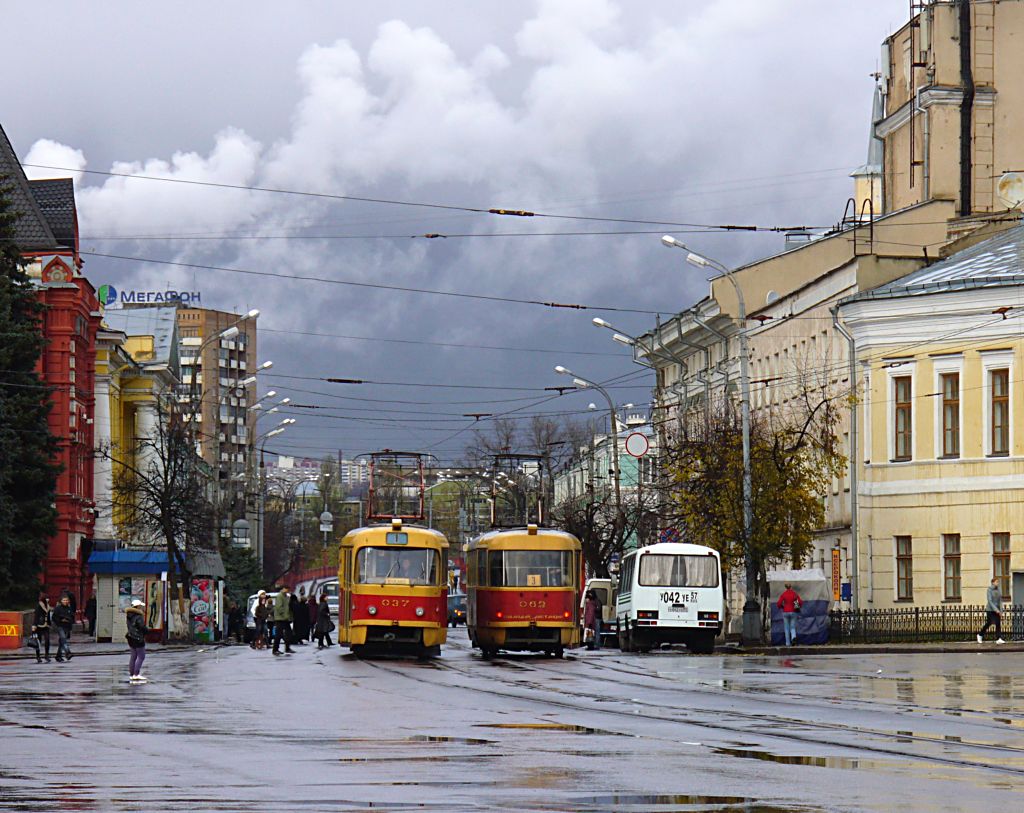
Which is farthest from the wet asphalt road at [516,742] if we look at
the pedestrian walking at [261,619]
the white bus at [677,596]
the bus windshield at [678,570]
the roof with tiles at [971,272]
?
the roof with tiles at [971,272]

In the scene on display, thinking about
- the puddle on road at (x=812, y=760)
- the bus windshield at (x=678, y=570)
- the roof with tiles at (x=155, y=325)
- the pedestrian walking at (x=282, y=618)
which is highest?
the roof with tiles at (x=155, y=325)

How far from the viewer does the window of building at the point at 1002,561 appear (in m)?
57.1

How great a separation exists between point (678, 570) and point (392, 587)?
10129 millimetres

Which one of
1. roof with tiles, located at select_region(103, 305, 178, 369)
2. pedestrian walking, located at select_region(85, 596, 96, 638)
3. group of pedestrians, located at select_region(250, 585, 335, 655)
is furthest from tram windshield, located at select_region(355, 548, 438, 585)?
roof with tiles, located at select_region(103, 305, 178, 369)

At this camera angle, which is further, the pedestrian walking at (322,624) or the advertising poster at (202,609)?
the advertising poster at (202,609)

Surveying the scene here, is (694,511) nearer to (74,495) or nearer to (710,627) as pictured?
(710,627)

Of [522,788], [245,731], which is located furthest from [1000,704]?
[522,788]

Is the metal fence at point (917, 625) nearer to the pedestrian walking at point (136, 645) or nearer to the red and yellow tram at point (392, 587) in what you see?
the red and yellow tram at point (392, 587)

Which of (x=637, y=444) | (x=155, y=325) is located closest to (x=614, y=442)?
(x=637, y=444)

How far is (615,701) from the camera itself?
25.8m

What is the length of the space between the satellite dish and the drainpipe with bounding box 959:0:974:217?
68.5 inches

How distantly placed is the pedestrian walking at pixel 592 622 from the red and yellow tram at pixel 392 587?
14484 mm

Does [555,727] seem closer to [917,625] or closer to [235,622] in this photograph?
[917,625]

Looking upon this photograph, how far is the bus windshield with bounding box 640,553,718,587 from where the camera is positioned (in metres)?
49.6
